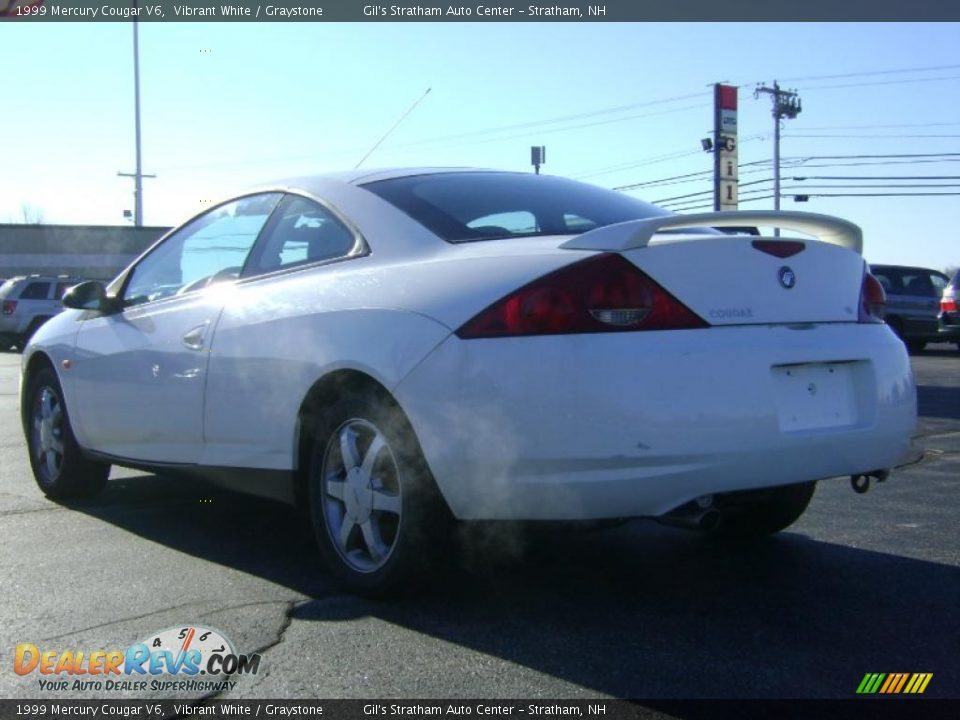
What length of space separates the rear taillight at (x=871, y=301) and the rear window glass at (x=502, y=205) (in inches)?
30.4

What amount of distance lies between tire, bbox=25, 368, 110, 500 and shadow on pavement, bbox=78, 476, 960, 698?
719mm

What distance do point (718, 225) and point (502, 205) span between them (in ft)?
2.78

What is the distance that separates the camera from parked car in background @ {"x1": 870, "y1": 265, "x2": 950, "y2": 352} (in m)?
22.7

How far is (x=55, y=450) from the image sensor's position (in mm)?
5949

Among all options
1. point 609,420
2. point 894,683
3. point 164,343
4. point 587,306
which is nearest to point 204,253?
point 164,343

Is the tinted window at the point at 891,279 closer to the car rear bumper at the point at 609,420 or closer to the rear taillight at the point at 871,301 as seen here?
the rear taillight at the point at 871,301

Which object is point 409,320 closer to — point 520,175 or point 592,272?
point 592,272

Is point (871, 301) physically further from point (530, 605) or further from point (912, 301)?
point (912, 301)

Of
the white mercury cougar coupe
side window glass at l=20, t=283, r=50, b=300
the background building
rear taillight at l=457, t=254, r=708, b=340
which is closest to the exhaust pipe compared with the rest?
the white mercury cougar coupe

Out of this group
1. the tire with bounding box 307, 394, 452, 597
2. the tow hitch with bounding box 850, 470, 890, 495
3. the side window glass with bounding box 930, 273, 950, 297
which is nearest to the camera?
the tire with bounding box 307, 394, 452, 597

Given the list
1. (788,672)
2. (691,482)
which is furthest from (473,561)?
(788,672)

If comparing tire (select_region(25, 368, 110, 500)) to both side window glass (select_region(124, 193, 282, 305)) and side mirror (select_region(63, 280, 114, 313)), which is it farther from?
side window glass (select_region(124, 193, 282, 305))

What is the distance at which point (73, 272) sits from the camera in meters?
48.6

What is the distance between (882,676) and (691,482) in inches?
29.5
